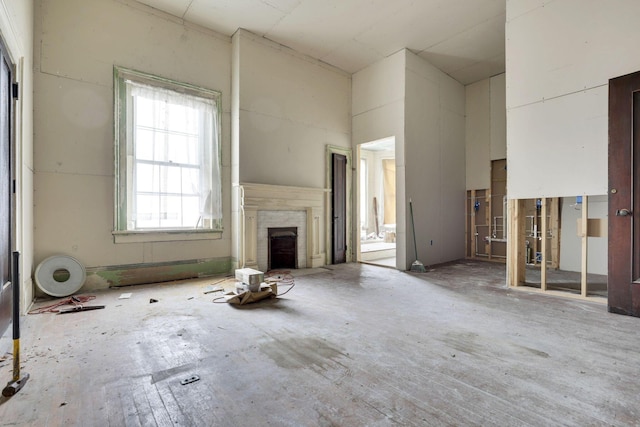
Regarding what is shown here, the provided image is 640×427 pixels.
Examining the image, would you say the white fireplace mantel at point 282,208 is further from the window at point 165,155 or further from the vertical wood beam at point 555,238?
the vertical wood beam at point 555,238

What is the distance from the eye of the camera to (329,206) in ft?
20.5

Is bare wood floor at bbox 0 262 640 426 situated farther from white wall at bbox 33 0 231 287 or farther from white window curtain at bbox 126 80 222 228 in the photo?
white window curtain at bbox 126 80 222 228

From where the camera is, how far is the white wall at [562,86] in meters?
3.34

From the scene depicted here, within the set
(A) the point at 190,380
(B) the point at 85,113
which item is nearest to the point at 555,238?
(A) the point at 190,380

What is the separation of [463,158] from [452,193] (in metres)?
0.95

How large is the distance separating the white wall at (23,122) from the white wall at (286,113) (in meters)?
2.48

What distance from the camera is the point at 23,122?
3.09 metres

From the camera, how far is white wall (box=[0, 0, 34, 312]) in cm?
266

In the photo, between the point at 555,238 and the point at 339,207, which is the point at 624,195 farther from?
the point at 339,207

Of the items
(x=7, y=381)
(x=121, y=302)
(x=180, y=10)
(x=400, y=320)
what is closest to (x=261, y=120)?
(x=180, y=10)

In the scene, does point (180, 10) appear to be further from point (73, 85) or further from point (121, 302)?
point (121, 302)

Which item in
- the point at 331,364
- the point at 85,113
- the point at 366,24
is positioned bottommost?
the point at 331,364

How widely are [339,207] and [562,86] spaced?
392 cm

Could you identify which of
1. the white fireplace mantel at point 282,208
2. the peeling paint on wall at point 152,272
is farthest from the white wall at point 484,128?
the peeling paint on wall at point 152,272
